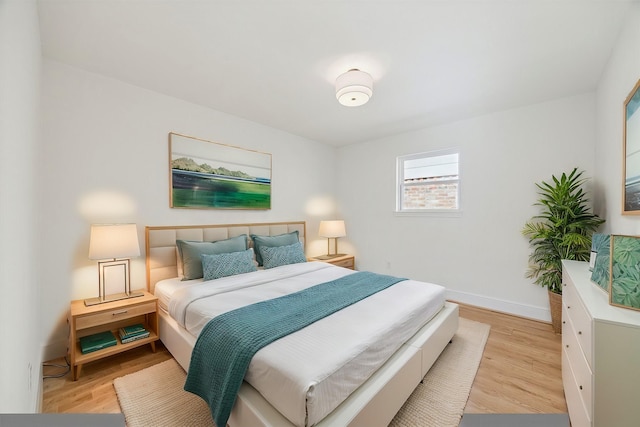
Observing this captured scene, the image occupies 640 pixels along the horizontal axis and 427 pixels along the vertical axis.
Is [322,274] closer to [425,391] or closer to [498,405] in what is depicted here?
[425,391]

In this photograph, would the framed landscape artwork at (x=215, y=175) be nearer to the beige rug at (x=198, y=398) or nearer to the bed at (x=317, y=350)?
the bed at (x=317, y=350)

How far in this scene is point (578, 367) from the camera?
153 centimetres

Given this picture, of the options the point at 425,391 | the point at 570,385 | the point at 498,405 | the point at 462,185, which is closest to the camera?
the point at 570,385

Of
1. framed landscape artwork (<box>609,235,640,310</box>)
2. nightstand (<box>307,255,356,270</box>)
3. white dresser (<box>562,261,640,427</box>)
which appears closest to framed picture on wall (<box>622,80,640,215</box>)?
framed landscape artwork (<box>609,235,640,310</box>)

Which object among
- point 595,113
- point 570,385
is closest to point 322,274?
point 570,385

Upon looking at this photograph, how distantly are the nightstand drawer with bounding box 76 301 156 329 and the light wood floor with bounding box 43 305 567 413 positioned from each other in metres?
0.39

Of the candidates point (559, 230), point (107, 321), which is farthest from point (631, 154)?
point (107, 321)

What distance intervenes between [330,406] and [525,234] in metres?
3.03

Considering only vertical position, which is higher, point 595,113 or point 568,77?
point 568,77

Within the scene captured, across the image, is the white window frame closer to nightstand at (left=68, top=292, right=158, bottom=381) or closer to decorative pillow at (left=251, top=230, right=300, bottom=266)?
decorative pillow at (left=251, top=230, right=300, bottom=266)

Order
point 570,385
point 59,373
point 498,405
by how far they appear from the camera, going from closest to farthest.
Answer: point 570,385 → point 498,405 → point 59,373

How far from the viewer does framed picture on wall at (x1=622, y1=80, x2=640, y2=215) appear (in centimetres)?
167

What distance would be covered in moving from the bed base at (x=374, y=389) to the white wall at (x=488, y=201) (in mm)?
1591

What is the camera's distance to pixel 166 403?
187 cm
